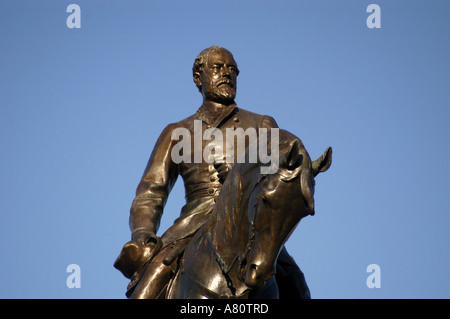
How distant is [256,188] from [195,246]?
132 cm

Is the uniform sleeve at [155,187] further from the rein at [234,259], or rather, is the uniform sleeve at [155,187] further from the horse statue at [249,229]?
the rein at [234,259]

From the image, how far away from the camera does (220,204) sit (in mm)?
11398

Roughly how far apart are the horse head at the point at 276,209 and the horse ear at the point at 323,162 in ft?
0.69

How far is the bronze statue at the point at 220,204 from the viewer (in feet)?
34.7

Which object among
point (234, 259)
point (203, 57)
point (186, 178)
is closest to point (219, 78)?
point (203, 57)

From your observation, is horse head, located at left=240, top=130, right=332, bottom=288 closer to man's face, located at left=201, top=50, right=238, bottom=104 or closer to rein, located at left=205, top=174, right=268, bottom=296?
rein, located at left=205, top=174, right=268, bottom=296

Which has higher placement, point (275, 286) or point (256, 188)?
point (256, 188)

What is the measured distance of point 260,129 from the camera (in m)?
13.9

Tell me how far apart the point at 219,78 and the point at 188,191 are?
1615 mm

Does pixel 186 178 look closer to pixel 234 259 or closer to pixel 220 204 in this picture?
pixel 220 204

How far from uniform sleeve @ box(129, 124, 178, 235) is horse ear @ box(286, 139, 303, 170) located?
9.58 feet
